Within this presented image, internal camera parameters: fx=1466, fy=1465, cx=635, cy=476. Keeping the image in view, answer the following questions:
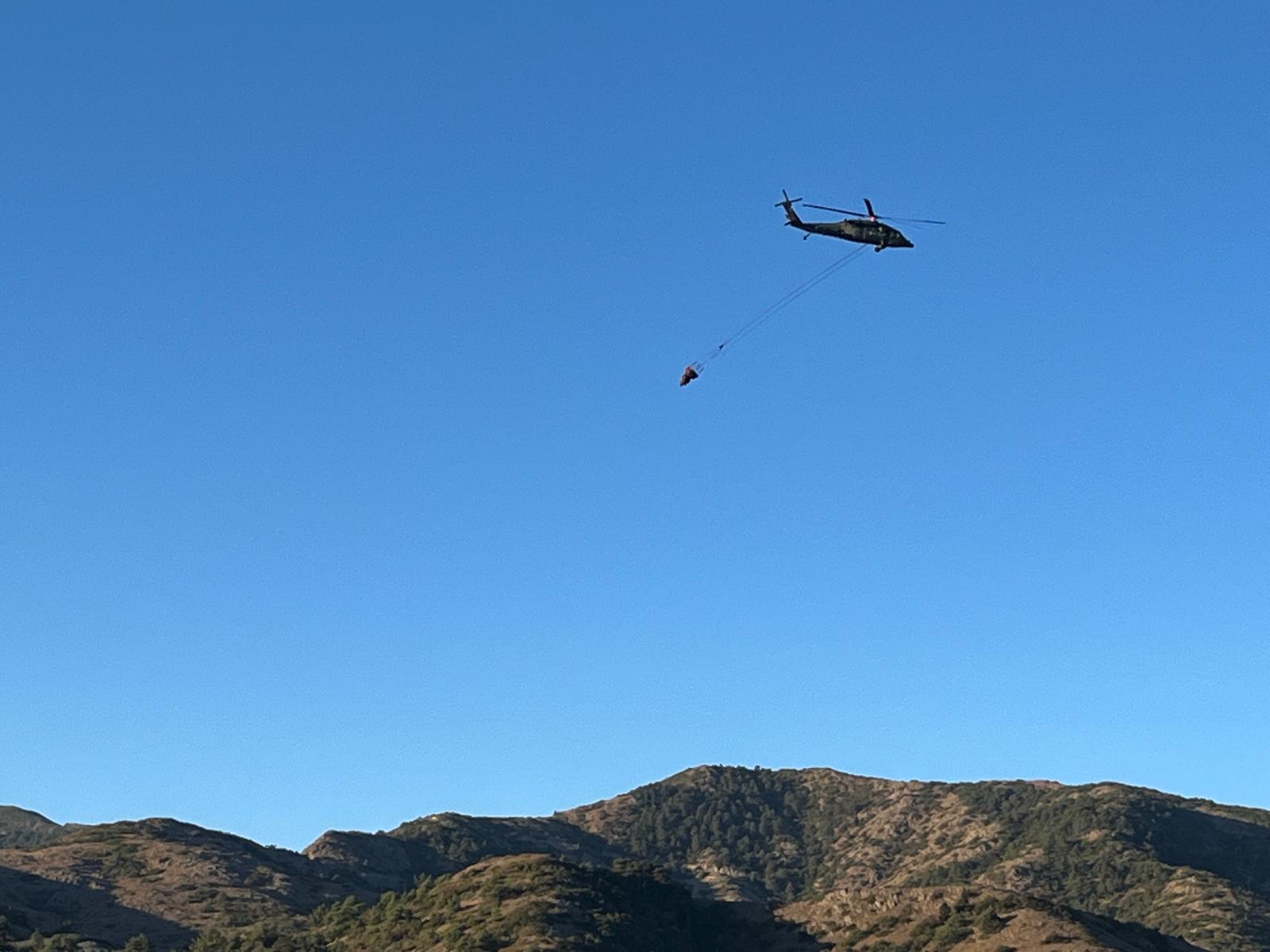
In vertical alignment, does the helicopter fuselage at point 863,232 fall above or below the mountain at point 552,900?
above

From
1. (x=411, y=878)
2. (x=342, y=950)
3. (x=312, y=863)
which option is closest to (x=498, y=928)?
(x=342, y=950)

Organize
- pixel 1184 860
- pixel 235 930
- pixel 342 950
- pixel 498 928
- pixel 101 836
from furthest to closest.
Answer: pixel 1184 860 < pixel 101 836 < pixel 235 930 < pixel 342 950 < pixel 498 928

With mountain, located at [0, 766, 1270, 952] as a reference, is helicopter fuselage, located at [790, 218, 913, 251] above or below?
above

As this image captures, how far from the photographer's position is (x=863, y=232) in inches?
3238

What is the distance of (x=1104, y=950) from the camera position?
91.8 metres

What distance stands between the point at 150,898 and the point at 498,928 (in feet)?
183

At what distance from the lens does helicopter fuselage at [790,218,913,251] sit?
82000 mm

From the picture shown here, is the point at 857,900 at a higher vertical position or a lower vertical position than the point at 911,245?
lower

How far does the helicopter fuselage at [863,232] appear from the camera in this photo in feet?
269

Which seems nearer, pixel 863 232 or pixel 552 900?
pixel 863 232

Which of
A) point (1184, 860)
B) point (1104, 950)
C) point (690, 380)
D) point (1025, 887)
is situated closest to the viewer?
point (690, 380)

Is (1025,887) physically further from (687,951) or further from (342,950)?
(342,950)

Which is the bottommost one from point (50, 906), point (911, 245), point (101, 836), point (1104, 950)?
point (1104, 950)

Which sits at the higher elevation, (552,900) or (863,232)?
(863,232)
